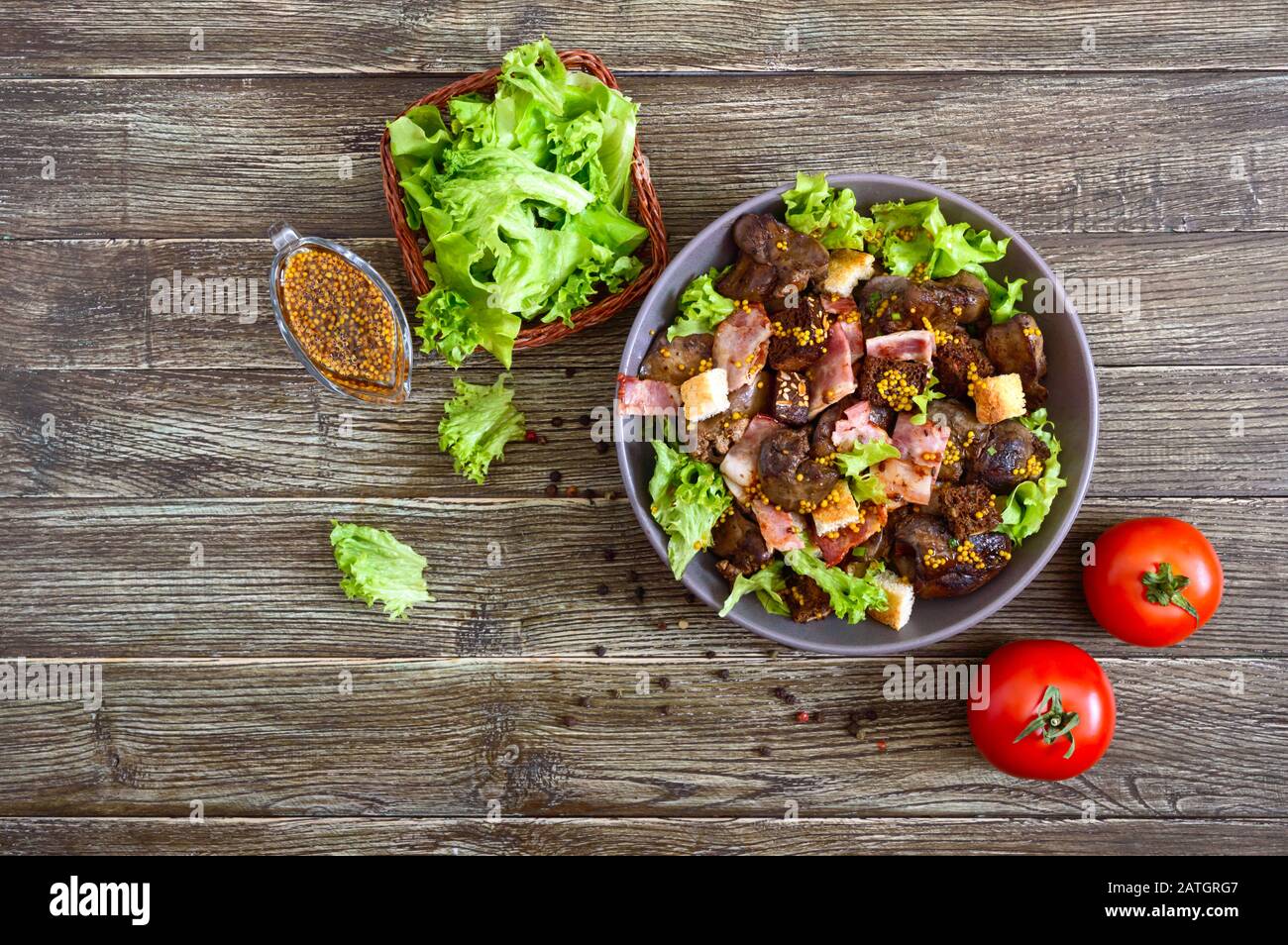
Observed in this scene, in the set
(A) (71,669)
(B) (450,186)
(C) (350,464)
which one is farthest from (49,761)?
(B) (450,186)

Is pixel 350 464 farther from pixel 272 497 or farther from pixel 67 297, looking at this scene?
pixel 67 297

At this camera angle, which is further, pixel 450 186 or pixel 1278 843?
pixel 1278 843

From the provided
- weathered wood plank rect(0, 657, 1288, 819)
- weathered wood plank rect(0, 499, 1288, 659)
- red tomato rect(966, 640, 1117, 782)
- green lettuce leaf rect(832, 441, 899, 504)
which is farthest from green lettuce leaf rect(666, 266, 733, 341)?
red tomato rect(966, 640, 1117, 782)

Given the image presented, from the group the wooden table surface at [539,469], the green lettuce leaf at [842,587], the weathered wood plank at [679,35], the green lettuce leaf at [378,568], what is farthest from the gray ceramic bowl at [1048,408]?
the green lettuce leaf at [378,568]

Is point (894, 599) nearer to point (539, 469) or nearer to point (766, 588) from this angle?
point (766, 588)

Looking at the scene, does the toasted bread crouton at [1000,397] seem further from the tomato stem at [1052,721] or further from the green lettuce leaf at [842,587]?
the tomato stem at [1052,721]

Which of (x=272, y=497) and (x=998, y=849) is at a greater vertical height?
(x=272, y=497)
